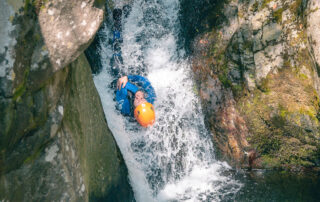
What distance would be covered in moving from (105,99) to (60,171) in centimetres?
278

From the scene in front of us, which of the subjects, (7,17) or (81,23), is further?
(81,23)

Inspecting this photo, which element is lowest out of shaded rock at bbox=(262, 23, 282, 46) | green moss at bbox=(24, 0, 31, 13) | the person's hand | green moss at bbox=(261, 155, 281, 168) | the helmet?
green moss at bbox=(261, 155, 281, 168)

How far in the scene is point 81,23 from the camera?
7.38 ft

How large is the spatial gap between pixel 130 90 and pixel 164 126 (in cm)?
95

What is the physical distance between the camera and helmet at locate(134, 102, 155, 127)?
481 centimetres

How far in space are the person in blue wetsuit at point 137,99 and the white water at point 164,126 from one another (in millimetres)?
199

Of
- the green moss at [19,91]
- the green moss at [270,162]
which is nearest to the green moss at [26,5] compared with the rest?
the green moss at [19,91]

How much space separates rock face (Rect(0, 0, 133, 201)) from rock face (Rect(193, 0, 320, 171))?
10.1 ft

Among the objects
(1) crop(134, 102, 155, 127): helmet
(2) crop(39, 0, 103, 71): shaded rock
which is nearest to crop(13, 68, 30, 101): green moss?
(2) crop(39, 0, 103, 71): shaded rock

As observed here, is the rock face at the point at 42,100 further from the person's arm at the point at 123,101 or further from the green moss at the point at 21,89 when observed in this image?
the person's arm at the point at 123,101

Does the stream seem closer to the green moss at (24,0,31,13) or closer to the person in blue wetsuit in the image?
the person in blue wetsuit

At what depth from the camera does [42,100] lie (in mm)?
2090

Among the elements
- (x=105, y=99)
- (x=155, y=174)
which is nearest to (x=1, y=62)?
(x=105, y=99)

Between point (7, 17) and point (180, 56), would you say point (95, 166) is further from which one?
point (180, 56)
